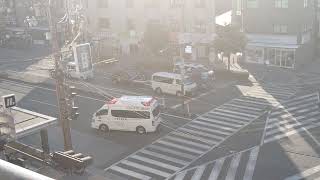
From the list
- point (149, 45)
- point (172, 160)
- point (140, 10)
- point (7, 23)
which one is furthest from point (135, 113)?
point (7, 23)

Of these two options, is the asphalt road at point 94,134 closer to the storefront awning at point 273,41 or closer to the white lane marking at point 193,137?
the white lane marking at point 193,137

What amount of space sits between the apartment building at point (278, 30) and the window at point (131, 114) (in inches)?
1012

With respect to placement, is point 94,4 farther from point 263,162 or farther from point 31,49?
point 263,162

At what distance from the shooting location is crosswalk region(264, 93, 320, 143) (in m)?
28.3

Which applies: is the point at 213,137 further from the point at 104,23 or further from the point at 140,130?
the point at 104,23

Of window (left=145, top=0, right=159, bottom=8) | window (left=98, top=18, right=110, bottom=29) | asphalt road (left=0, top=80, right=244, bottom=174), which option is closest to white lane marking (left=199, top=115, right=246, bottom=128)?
asphalt road (left=0, top=80, right=244, bottom=174)

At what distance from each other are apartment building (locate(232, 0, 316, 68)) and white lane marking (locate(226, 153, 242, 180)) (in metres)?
26.9

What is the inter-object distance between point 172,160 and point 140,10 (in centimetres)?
3715

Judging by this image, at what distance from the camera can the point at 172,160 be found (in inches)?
961

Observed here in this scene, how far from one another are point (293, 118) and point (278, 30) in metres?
20.8

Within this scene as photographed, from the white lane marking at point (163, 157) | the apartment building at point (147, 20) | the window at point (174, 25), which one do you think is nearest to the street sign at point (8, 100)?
the white lane marking at point (163, 157)

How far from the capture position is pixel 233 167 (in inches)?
914

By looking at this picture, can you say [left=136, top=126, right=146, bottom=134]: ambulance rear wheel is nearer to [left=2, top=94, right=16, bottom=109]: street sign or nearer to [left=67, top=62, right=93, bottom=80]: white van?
[left=2, top=94, right=16, bottom=109]: street sign

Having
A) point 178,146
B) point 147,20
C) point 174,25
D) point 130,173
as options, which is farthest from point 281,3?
point 130,173
